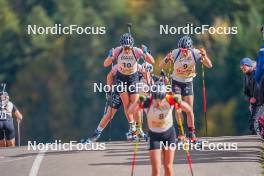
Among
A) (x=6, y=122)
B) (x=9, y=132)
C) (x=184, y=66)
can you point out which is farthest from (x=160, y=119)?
(x=9, y=132)

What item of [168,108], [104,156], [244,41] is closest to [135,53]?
[104,156]

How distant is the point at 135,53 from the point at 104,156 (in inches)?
100

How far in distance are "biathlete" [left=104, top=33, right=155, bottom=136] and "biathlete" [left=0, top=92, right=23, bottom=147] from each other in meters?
4.07

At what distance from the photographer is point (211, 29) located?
349 ft

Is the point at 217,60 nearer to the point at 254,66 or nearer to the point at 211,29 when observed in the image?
the point at 211,29

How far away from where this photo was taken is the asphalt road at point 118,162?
69.8 feet

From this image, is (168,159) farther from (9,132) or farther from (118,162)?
(9,132)

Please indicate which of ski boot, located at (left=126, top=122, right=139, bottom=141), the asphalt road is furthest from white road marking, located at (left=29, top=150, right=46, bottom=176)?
ski boot, located at (left=126, top=122, right=139, bottom=141)

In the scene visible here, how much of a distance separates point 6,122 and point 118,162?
6.26 meters

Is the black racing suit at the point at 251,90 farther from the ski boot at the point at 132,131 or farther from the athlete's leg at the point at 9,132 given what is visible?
the athlete's leg at the point at 9,132

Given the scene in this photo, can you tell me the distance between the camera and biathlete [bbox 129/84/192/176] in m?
19.1

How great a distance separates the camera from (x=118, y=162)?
2248cm

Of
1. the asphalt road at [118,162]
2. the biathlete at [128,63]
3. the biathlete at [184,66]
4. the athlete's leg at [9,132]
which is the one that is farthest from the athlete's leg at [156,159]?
the athlete's leg at [9,132]

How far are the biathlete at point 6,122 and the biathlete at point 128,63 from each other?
407 centimetres
